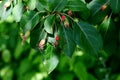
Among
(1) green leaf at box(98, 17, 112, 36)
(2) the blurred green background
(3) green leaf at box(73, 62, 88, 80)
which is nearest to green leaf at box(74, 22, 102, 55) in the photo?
(1) green leaf at box(98, 17, 112, 36)

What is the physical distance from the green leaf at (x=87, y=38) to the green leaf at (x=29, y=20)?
178 millimetres

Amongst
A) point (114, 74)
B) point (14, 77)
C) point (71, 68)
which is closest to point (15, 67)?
point (14, 77)

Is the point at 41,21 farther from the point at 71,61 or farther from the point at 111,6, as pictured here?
the point at 71,61

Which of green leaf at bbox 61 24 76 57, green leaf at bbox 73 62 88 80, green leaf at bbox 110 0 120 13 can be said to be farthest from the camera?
green leaf at bbox 73 62 88 80

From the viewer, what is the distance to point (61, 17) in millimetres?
1659

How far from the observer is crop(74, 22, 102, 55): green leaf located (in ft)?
5.46

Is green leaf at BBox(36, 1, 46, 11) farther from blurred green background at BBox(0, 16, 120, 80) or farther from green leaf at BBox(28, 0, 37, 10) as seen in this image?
blurred green background at BBox(0, 16, 120, 80)

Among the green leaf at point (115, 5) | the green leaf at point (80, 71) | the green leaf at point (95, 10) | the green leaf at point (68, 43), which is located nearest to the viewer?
the green leaf at point (68, 43)

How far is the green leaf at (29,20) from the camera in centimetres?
168

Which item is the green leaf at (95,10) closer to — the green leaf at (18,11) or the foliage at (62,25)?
the foliage at (62,25)

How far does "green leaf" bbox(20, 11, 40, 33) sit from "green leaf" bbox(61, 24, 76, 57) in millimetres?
126

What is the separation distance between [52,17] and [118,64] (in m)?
1.80

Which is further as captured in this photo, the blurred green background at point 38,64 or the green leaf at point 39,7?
the blurred green background at point 38,64

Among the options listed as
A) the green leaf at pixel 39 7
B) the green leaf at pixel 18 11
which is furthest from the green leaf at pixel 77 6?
the green leaf at pixel 18 11
